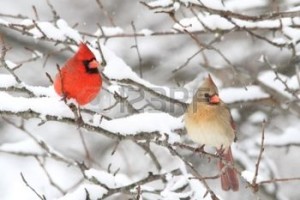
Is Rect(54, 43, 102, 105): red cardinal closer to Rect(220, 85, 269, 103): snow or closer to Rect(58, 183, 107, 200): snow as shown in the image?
Rect(58, 183, 107, 200): snow

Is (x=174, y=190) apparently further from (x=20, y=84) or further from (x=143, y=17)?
(x=143, y=17)

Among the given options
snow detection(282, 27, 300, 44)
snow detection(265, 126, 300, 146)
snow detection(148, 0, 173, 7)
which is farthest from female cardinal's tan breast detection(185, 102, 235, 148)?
snow detection(265, 126, 300, 146)

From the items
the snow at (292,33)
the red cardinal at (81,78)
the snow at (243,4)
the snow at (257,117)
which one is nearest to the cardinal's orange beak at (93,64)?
the red cardinal at (81,78)

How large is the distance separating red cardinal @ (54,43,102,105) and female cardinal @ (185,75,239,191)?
1.94ft

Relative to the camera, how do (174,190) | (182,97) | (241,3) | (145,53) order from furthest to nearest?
(145,53) → (241,3) → (182,97) → (174,190)

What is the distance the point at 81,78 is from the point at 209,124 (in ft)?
2.68

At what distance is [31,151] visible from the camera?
4742 mm

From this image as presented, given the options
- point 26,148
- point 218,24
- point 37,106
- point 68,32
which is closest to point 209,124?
point 218,24

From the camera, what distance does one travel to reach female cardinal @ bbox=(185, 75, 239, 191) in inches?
161

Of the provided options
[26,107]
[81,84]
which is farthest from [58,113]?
[81,84]

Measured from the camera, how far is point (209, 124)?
4.14m

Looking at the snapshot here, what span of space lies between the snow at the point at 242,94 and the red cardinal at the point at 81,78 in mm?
1191

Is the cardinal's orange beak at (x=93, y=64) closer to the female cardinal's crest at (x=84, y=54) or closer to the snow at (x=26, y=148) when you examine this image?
the female cardinal's crest at (x=84, y=54)

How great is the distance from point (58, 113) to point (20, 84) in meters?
0.41
